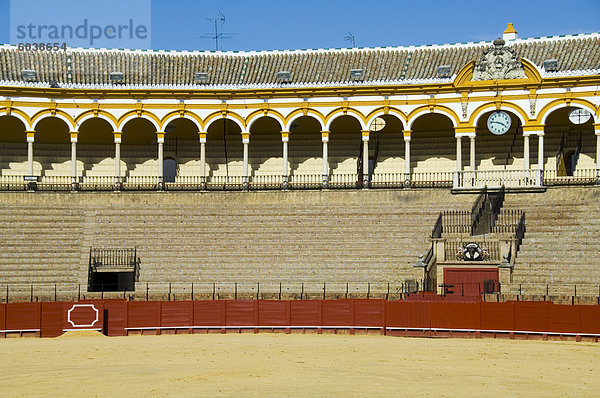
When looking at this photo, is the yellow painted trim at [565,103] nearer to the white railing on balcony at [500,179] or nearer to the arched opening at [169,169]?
the white railing on balcony at [500,179]

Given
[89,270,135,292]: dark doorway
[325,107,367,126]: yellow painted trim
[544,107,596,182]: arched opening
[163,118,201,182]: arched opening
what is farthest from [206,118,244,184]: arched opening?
[544,107,596,182]: arched opening

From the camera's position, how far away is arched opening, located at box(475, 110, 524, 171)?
1953 inches

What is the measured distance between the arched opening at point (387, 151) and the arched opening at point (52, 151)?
49.1ft

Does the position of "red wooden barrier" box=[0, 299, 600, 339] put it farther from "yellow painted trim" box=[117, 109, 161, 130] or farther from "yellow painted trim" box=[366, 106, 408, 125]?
"yellow painted trim" box=[117, 109, 161, 130]

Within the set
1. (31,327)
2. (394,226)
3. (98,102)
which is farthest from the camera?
(98,102)

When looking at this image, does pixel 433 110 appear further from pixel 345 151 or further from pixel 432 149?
pixel 345 151

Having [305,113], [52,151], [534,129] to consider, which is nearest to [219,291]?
[305,113]

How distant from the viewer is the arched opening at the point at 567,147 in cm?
4831

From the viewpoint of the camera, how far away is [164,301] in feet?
117

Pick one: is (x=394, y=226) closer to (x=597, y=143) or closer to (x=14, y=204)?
(x=597, y=143)

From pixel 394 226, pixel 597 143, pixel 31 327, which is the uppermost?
pixel 597 143

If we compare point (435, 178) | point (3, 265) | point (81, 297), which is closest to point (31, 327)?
point (81, 297)

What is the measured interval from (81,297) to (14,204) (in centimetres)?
932

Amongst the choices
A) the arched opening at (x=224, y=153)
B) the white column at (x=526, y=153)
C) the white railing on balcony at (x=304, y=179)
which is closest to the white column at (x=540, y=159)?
the white column at (x=526, y=153)
